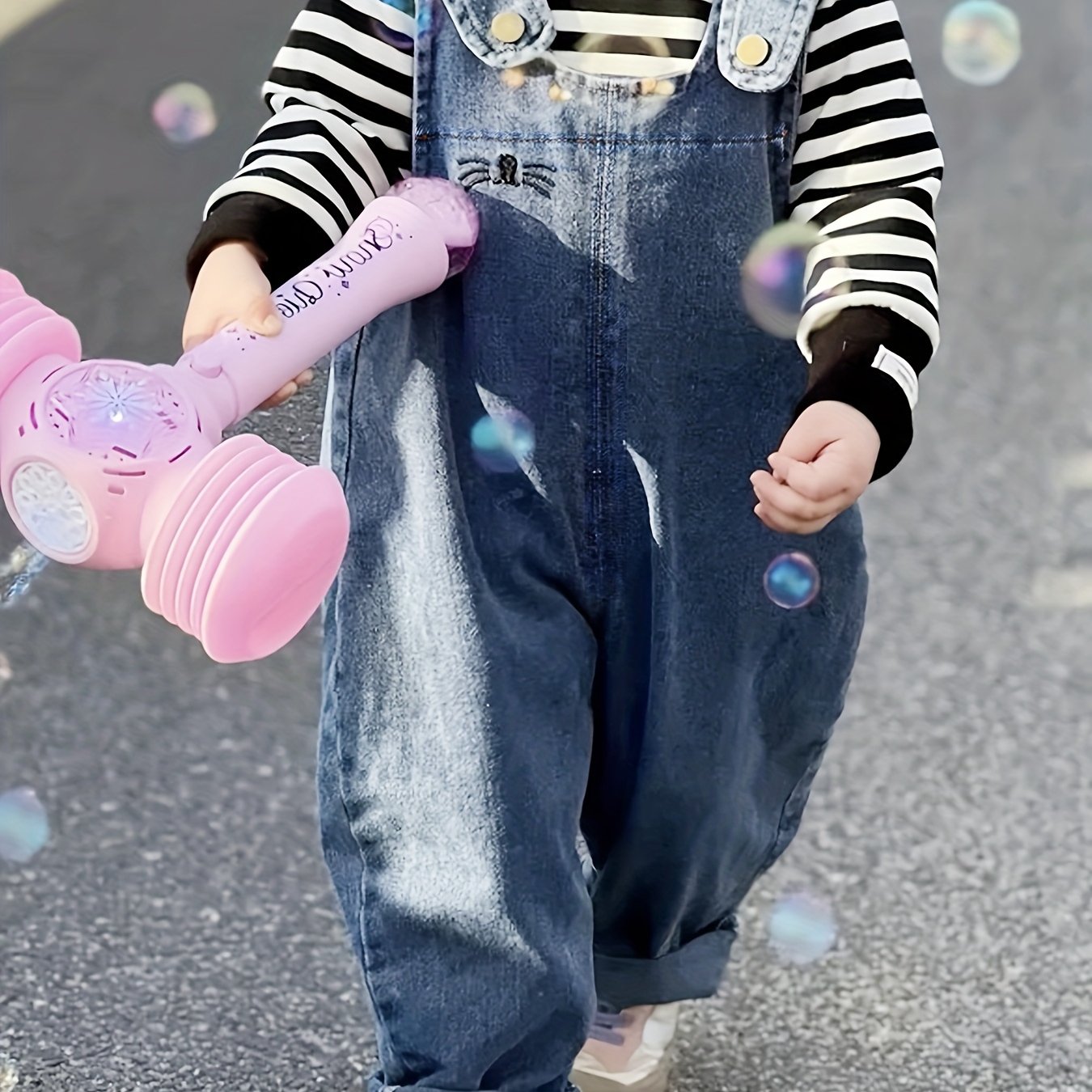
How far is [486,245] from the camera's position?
37.2 inches

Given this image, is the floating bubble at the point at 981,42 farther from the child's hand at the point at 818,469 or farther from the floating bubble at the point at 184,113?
the child's hand at the point at 818,469

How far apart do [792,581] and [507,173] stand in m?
0.27

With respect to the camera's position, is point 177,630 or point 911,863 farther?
point 177,630

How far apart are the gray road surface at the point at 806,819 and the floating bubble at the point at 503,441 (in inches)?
5.7

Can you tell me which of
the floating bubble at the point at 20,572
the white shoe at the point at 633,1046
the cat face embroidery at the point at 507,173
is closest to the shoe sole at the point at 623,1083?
the white shoe at the point at 633,1046

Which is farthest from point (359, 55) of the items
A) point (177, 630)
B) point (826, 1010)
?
point (177, 630)

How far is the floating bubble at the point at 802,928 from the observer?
4.46 ft

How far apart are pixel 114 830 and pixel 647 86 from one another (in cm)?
82

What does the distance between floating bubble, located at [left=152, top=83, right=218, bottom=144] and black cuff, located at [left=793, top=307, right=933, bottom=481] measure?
70.2 inches

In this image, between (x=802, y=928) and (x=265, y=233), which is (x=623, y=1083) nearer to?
(x=802, y=928)

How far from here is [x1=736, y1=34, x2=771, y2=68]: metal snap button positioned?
0.91m

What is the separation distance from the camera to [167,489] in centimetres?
74

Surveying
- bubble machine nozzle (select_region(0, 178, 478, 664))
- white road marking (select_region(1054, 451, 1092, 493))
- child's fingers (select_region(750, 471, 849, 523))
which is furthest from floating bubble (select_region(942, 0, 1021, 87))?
bubble machine nozzle (select_region(0, 178, 478, 664))

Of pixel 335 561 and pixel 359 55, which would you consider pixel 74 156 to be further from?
pixel 335 561
